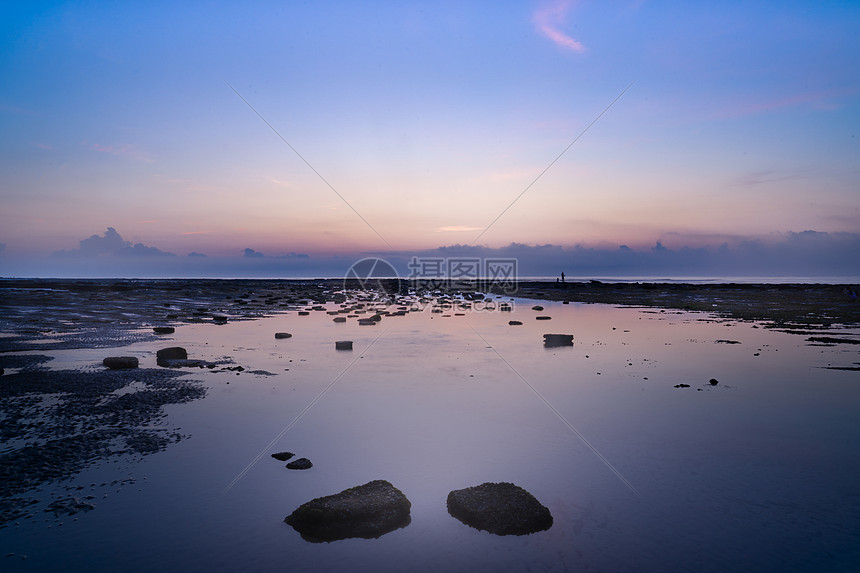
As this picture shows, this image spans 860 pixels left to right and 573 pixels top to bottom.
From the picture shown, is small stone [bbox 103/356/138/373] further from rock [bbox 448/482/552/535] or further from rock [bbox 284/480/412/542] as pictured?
rock [bbox 448/482/552/535]

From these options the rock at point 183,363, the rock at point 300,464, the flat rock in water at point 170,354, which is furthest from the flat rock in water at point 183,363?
the rock at point 300,464

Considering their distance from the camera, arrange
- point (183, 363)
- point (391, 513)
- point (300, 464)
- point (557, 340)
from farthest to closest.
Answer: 1. point (557, 340)
2. point (183, 363)
3. point (300, 464)
4. point (391, 513)

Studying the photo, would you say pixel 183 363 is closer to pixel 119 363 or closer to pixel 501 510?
pixel 119 363

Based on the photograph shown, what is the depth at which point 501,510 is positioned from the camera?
6207 millimetres

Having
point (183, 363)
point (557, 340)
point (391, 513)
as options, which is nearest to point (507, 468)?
point (391, 513)

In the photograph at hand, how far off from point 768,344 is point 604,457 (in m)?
18.1

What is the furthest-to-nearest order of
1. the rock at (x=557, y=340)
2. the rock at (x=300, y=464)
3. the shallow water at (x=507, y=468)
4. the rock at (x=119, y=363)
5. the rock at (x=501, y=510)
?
the rock at (x=557, y=340)
the rock at (x=119, y=363)
the rock at (x=300, y=464)
the rock at (x=501, y=510)
the shallow water at (x=507, y=468)

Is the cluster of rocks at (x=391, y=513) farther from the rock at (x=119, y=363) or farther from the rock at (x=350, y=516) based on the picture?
the rock at (x=119, y=363)

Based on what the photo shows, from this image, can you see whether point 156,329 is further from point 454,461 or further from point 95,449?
point 454,461

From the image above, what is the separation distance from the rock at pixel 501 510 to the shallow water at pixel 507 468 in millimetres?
155

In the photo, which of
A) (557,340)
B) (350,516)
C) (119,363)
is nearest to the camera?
(350,516)

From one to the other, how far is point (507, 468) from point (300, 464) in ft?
11.8

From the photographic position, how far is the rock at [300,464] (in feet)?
26.2

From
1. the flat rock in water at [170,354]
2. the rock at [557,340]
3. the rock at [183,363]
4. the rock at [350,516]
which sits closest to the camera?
the rock at [350,516]
